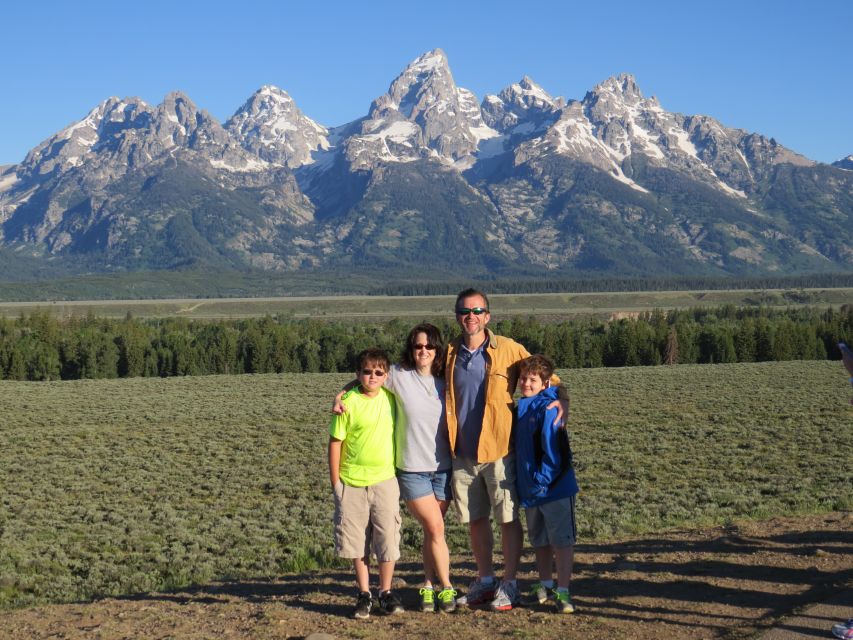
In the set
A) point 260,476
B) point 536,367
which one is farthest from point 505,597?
point 260,476

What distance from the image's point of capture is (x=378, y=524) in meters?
8.48

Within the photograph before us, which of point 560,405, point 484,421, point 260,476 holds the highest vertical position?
point 560,405

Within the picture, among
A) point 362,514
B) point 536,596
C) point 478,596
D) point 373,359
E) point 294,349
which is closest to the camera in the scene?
point 373,359

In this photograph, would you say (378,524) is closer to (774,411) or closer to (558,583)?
(558,583)

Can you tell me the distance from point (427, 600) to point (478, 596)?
18.4 inches

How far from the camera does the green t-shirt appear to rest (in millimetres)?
8266

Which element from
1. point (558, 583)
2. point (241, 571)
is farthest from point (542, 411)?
point (241, 571)

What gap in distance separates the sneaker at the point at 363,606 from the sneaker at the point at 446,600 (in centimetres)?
62

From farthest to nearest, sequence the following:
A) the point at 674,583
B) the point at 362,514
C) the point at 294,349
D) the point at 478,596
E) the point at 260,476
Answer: the point at 294,349
the point at 260,476
the point at 674,583
the point at 478,596
the point at 362,514

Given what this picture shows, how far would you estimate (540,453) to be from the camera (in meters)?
8.21

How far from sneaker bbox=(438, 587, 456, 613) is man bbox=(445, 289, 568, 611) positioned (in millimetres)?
338

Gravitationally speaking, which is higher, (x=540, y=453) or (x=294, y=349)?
(x=540, y=453)

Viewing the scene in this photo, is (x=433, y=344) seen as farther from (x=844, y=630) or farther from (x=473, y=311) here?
(x=844, y=630)

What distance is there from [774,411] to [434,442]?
33.2 meters
